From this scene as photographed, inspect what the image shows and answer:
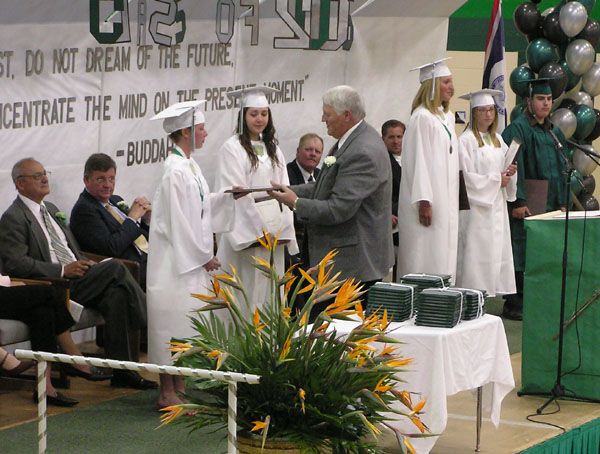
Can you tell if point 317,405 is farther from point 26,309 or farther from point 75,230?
point 75,230

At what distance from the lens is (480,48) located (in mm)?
15148

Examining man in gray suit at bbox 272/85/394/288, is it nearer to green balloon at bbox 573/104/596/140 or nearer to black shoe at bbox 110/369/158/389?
black shoe at bbox 110/369/158/389

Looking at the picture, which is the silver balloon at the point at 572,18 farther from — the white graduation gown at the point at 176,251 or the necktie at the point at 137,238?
the white graduation gown at the point at 176,251

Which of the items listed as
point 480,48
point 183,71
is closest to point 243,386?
point 183,71

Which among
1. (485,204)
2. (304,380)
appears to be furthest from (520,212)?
(304,380)

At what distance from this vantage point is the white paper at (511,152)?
9.24 m

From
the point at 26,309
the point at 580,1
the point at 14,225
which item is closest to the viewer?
the point at 26,309

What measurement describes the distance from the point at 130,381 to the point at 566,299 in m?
2.41

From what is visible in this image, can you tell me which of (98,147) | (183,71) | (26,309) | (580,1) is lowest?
(26,309)

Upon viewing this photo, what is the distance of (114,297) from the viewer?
23.3ft

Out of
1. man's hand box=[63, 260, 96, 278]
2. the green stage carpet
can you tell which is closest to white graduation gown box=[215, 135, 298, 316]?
man's hand box=[63, 260, 96, 278]

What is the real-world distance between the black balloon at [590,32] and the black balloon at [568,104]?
502mm

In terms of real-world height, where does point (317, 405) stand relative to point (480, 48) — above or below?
below

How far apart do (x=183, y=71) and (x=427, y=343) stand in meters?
3.73
